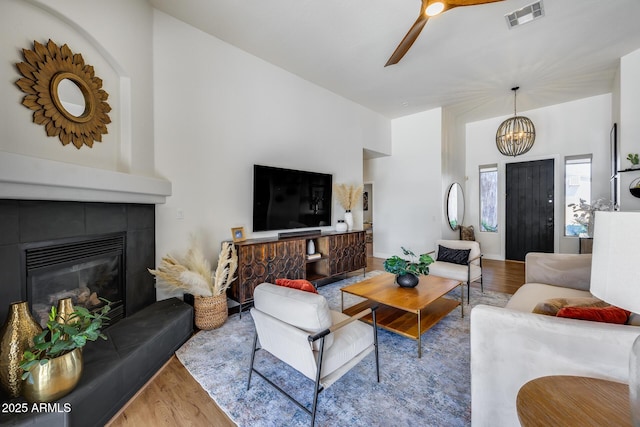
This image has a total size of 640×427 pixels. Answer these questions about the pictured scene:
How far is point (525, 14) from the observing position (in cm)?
283

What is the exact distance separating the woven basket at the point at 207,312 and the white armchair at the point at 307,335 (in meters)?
1.18

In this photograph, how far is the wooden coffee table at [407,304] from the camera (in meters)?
2.31

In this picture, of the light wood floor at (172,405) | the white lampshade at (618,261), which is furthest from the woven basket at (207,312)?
the white lampshade at (618,261)

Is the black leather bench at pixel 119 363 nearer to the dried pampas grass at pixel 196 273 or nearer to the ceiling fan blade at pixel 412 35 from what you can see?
the dried pampas grass at pixel 196 273

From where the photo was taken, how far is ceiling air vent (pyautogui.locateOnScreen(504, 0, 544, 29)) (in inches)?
107

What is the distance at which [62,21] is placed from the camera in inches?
74.5

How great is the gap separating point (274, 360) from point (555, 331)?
194cm

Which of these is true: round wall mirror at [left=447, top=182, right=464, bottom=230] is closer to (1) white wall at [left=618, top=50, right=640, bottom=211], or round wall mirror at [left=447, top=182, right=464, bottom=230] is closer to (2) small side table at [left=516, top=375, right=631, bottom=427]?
(1) white wall at [left=618, top=50, right=640, bottom=211]

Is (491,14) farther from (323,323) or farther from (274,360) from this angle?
(274,360)

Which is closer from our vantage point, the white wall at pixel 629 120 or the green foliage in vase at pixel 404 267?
the green foliage in vase at pixel 404 267

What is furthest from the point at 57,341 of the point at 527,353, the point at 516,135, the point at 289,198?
the point at 516,135

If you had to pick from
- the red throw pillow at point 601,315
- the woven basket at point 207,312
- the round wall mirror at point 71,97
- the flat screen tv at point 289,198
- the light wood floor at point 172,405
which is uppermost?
the round wall mirror at point 71,97

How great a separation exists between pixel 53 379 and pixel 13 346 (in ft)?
0.97

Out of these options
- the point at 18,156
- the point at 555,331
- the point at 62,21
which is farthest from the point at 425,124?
Result: the point at 18,156
